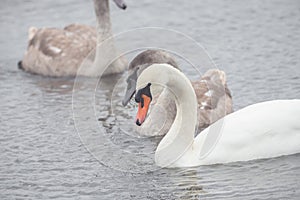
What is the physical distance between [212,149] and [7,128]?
290 centimetres

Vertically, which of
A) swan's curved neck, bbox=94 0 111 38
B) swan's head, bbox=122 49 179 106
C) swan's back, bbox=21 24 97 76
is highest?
swan's head, bbox=122 49 179 106

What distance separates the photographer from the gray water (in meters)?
8.30

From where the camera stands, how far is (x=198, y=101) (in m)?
10.4

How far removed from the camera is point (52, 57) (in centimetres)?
1347

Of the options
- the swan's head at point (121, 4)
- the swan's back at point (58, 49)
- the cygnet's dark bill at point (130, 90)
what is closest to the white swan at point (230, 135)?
the cygnet's dark bill at point (130, 90)

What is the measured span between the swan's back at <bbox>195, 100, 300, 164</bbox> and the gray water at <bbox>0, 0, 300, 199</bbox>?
0.10 m

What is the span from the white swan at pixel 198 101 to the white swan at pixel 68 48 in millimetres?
2436

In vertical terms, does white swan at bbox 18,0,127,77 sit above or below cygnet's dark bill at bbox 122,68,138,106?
below

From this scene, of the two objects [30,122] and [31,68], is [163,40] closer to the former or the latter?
[31,68]

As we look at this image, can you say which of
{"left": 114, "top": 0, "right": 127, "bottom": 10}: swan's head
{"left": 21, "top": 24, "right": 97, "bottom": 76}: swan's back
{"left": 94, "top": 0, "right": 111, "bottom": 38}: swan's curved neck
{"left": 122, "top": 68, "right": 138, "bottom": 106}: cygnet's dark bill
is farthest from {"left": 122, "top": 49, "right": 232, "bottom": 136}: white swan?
{"left": 21, "top": 24, "right": 97, "bottom": 76}: swan's back

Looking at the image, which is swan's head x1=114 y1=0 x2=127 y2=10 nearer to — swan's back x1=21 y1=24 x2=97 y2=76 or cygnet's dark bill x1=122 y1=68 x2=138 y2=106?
swan's back x1=21 y1=24 x2=97 y2=76

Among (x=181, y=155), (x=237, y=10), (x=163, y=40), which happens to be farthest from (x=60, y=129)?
(x=237, y=10)

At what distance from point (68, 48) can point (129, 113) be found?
9.35 ft

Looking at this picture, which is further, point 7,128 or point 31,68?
point 31,68
